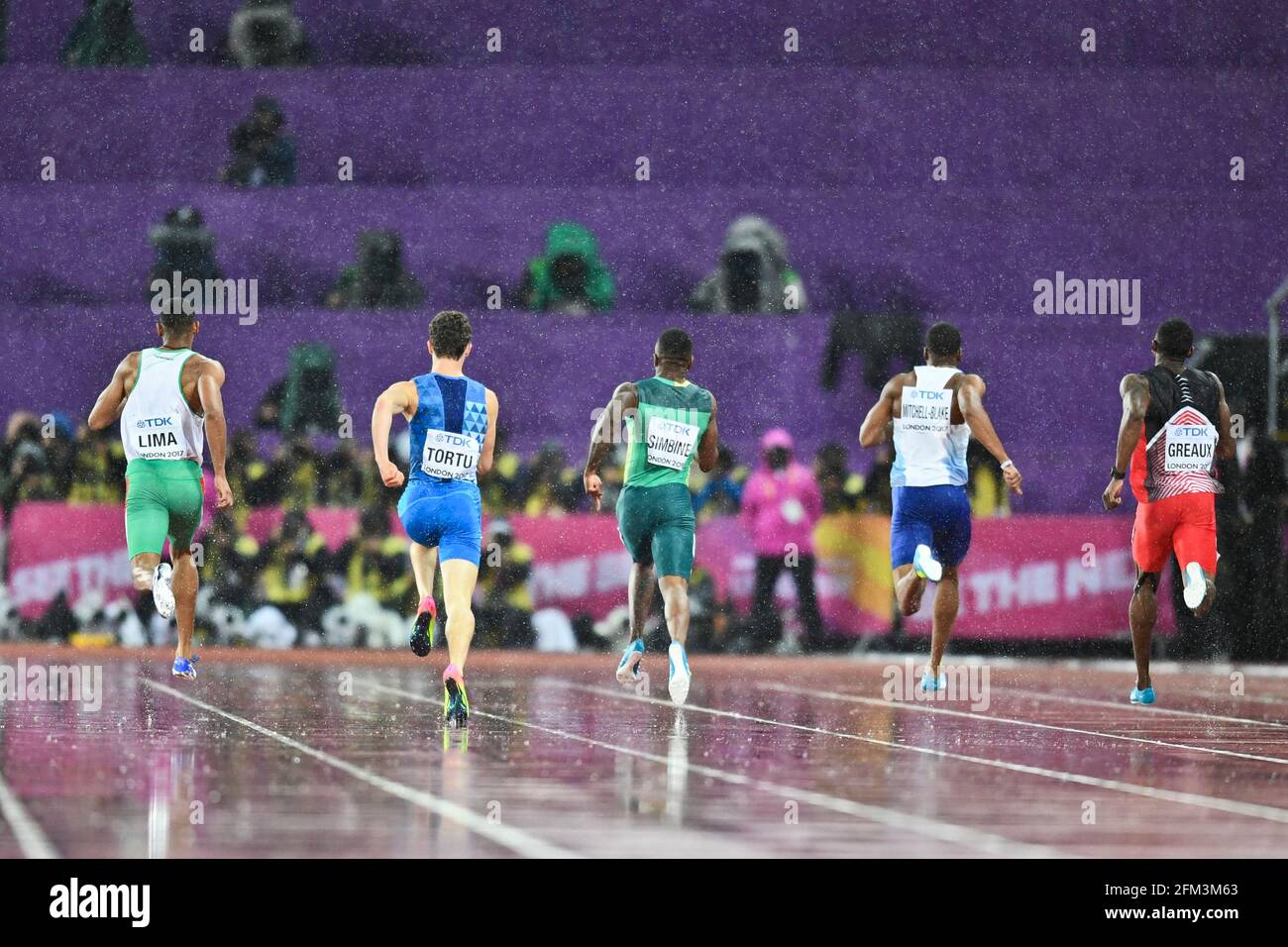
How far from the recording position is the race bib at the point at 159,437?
1360 centimetres

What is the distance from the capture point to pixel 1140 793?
28.3 ft

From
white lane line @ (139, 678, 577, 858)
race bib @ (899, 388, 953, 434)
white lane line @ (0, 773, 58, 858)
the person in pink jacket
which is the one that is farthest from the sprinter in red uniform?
white lane line @ (0, 773, 58, 858)

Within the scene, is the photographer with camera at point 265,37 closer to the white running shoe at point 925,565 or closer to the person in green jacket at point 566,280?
the person in green jacket at point 566,280

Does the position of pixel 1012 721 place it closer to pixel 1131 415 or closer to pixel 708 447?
pixel 1131 415

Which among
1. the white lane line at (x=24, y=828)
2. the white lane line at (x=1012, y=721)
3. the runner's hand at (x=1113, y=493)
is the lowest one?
the white lane line at (x=1012, y=721)

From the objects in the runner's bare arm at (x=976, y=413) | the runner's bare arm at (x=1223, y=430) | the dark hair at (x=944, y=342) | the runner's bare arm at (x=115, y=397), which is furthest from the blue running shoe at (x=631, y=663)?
the runner's bare arm at (x=1223, y=430)

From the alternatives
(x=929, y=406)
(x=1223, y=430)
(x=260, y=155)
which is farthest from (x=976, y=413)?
(x=260, y=155)

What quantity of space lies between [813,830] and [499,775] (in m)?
2.07

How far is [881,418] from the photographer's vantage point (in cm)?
1420

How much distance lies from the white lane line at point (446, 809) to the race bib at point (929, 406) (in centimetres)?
519

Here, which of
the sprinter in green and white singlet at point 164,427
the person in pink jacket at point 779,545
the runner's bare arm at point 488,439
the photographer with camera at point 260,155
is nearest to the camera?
the runner's bare arm at point 488,439

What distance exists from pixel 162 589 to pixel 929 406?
5.10 metres

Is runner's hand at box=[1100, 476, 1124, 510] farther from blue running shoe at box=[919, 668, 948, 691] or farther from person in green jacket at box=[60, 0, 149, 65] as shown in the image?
person in green jacket at box=[60, 0, 149, 65]
